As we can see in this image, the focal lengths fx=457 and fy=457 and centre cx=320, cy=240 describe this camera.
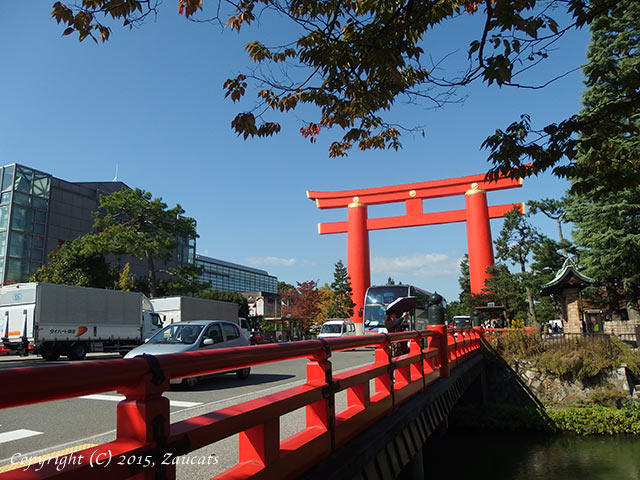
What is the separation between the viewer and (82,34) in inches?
183

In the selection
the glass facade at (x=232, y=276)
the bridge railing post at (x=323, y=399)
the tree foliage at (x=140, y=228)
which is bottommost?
the bridge railing post at (x=323, y=399)

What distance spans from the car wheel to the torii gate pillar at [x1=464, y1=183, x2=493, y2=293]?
25423mm

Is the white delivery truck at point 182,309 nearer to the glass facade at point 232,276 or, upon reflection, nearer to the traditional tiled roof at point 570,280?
the traditional tiled roof at point 570,280

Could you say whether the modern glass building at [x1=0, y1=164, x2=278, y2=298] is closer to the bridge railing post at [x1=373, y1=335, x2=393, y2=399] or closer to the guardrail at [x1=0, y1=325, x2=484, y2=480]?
the bridge railing post at [x1=373, y1=335, x2=393, y2=399]

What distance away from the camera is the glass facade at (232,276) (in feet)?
331

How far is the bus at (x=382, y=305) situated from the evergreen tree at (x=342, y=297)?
56.8 ft

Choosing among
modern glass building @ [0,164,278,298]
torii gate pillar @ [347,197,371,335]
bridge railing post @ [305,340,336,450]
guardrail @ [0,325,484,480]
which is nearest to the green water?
guardrail @ [0,325,484,480]

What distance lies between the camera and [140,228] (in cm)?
3406

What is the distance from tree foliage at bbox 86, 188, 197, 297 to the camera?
31969mm

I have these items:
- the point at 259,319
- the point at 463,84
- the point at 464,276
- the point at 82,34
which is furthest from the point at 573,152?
the point at 464,276

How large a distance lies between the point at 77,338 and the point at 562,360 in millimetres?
18822

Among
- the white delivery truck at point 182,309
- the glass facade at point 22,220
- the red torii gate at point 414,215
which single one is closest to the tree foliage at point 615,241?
the red torii gate at point 414,215

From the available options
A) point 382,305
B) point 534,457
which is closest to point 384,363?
point 534,457

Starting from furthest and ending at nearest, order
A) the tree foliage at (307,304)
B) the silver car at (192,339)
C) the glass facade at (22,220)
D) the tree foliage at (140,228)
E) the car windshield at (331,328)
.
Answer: the tree foliage at (307,304) < the glass facade at (22,220) < the tree foliage at (140,228) < the car windshield at (331,328) < the silver car at (192,339)
